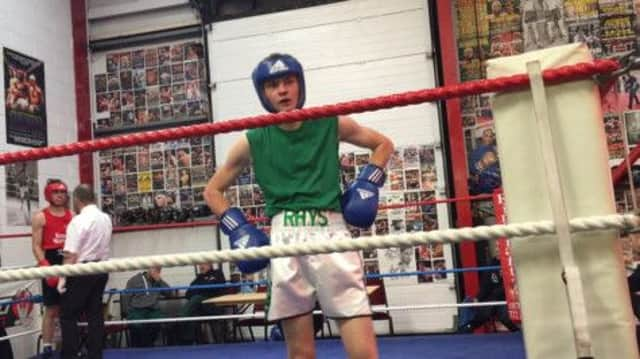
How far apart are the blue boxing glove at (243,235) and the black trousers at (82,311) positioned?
1.69m

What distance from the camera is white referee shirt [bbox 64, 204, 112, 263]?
116 inches

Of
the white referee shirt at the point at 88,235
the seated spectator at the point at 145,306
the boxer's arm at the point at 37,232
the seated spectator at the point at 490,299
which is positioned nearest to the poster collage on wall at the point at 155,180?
the seated spectator at the point at 145,306

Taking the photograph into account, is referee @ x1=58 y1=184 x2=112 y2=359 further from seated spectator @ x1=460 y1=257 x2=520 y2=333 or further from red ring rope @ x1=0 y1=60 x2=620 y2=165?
seated spectator @ x1=460 y1=257 x2=520 y2=333

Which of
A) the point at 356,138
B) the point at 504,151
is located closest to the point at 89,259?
the point at 356,138

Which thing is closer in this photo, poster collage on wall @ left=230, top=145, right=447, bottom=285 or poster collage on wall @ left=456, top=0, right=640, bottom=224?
poster collage on wall @ left=456, top=0, right=640, bottom=224

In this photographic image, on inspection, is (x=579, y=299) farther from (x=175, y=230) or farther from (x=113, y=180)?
(x=113, y=180)

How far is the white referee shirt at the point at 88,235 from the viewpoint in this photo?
116 inches

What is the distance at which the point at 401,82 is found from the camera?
16.1 ft

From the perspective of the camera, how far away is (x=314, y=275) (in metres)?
1.42

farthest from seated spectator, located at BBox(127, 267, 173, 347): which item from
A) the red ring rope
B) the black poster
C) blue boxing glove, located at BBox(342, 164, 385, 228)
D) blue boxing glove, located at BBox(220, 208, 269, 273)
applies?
the red ring rope

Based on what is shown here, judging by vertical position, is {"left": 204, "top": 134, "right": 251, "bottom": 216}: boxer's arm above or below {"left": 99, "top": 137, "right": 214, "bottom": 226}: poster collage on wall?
below

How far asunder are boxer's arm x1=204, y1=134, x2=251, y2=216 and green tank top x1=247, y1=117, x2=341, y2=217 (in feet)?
0.14

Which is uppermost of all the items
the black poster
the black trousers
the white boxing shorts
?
the black poster

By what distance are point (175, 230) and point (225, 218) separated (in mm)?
3854
